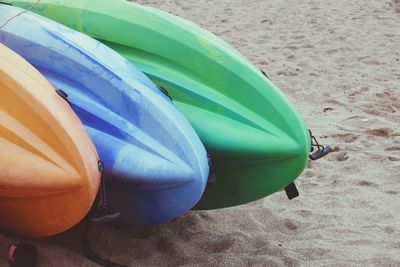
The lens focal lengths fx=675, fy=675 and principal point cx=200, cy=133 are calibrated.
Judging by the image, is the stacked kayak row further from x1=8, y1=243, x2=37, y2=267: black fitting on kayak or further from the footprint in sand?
the footprint in sand

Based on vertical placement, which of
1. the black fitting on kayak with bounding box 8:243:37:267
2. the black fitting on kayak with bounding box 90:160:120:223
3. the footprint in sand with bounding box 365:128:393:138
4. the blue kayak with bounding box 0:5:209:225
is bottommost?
the footprint in sand with bounding box 365:128:393:138

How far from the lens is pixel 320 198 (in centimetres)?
340

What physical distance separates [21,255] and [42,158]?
42cm

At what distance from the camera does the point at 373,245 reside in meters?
2.89

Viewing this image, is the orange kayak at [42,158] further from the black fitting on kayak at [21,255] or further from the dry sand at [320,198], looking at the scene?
the dry sand at [320,198]

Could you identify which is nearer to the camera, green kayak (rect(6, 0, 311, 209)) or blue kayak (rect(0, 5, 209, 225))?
blue kayak (rect(0, 5, 209, 225))

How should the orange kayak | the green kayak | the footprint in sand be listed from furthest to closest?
1. the footprint in sand
2. the green kayak
3. the orange kayak

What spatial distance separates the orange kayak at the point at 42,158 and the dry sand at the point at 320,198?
0.99 ft

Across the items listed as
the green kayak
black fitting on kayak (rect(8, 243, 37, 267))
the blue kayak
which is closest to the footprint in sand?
the green kayak

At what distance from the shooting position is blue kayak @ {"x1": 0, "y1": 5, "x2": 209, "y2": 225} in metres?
2.37

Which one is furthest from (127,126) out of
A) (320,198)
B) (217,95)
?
(320,198)

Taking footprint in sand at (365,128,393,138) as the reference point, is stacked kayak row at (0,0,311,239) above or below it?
above

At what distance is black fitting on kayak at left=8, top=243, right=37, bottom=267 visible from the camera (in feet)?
7.89

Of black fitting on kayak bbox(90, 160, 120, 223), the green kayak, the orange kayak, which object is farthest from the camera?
the green kayak
